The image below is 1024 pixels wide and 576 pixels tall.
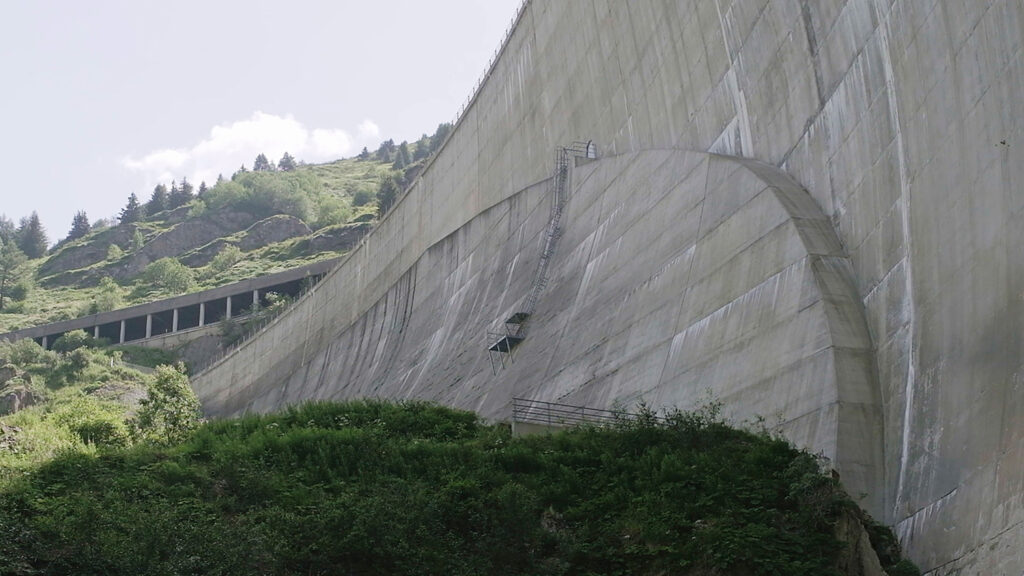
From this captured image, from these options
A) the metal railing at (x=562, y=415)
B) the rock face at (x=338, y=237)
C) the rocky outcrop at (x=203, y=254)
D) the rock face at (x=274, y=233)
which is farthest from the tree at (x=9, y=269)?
the metal railing at (x=562, y=415)

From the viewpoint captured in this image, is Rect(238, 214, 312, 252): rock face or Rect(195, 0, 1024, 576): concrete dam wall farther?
Rect(238, 214, 312, 252): rock face

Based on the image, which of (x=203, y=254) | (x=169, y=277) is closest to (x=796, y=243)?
(x=169, y=277)

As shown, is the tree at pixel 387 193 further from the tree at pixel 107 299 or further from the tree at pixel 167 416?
the tree at pixel 167 416

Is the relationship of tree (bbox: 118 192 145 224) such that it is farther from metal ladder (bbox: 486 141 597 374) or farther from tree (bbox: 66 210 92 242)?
metal ladder (bbox: 486 141 597 374)

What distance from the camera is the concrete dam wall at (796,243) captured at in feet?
59.5

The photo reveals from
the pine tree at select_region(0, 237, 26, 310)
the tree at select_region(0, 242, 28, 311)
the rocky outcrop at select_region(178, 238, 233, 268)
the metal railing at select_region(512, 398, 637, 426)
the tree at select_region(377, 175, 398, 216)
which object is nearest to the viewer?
the metal railing at select_region(512, 398, 637, 426)

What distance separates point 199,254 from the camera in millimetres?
137625


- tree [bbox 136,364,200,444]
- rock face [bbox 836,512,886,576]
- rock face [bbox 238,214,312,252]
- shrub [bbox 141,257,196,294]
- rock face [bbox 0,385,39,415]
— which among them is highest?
rock face [bbox 238,214,312,252]

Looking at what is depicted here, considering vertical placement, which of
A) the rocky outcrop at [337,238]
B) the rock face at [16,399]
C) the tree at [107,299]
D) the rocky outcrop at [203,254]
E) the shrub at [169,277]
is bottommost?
the rock face at [16,399]

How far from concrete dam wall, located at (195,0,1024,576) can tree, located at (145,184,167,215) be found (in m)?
127

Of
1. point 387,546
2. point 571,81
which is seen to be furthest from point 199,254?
point 387,546

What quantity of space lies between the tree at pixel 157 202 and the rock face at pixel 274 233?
3144cm

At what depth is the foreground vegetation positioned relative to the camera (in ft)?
56.6

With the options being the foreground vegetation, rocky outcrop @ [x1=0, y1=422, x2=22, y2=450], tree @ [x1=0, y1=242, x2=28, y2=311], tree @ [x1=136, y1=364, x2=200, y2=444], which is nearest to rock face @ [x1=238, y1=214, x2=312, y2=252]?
tree @ [x1=0, y1=242, x2=28, y2=311]
